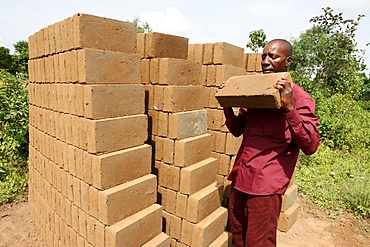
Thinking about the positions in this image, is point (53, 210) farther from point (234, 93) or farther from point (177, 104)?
point (234, 93)

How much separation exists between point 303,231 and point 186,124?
2.82 metres

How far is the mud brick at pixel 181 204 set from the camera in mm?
2900

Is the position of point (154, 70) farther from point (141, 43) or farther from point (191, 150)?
point (191, 150)

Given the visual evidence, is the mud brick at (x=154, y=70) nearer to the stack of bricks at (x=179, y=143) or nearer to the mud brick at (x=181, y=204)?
the stack of bricks at (x=179, y=143)

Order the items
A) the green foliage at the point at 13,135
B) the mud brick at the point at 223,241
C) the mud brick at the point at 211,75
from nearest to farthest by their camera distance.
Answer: the mud brick at the point at 223,241 → the mud brick at the point at 211,75 → the green foliage at the point at 13,135

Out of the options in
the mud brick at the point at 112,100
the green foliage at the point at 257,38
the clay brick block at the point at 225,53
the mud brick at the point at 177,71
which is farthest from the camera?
the green foliage at the point at 257,38

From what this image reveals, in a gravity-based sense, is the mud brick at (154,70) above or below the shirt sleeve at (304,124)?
above

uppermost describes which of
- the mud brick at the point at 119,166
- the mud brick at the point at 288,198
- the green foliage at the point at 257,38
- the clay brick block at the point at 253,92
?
the green foliage at the point at 257,38

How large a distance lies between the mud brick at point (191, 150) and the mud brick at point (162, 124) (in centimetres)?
21

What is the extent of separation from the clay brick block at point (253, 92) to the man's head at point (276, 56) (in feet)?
0.46

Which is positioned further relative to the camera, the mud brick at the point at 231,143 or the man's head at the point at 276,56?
the mud brick at the point at 231,143

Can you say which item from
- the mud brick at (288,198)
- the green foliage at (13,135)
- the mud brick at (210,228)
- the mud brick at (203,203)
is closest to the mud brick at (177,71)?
the mud brick at (203,203)

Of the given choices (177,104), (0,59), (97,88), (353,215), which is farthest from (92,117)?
(0,59)

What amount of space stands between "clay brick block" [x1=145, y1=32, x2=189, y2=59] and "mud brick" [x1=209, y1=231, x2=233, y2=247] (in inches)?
95.3
